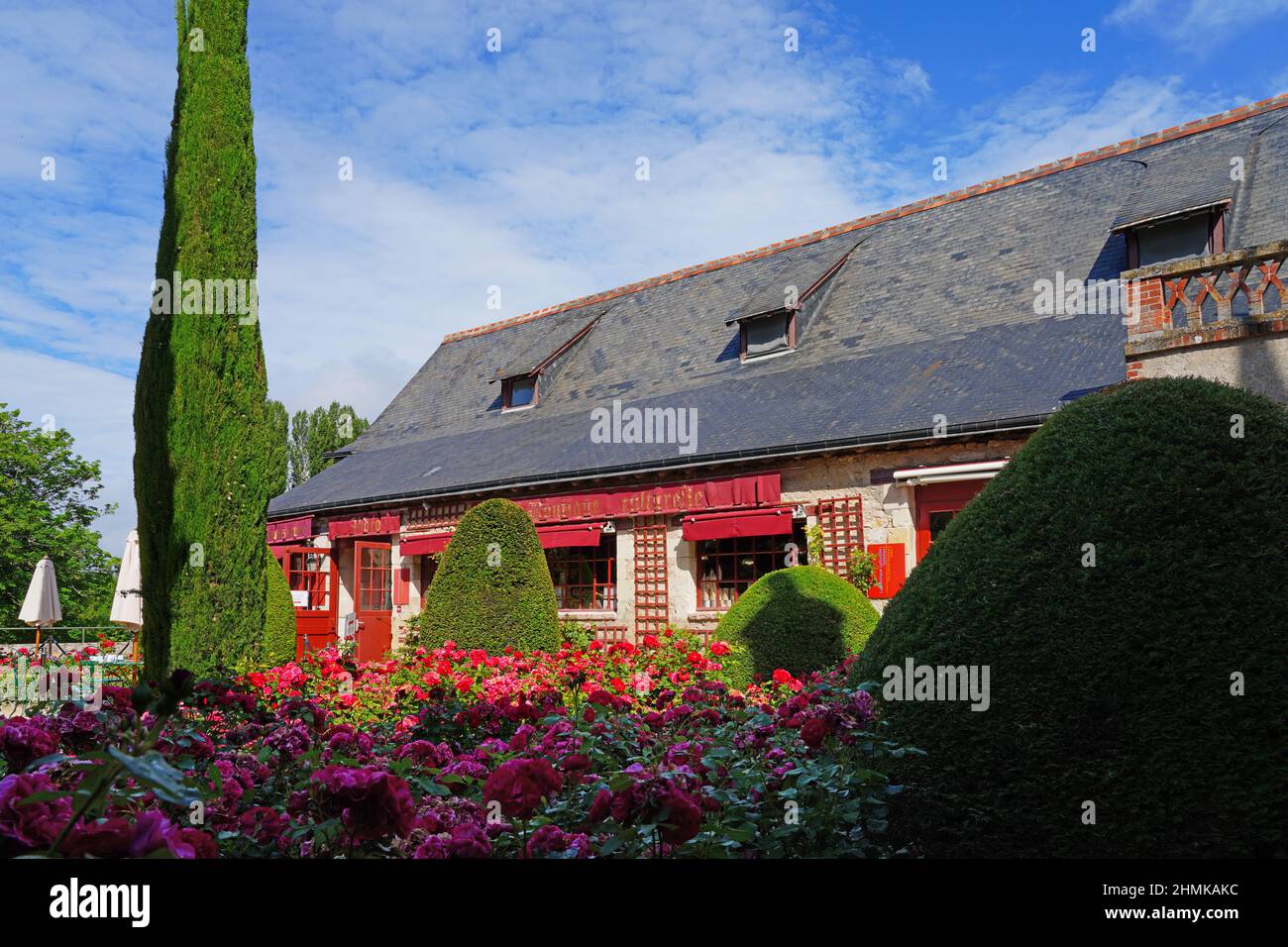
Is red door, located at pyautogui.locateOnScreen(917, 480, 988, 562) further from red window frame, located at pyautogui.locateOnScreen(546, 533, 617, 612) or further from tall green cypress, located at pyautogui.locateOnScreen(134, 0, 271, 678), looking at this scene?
tall green cypress, located at pyautogui.locateOnScreen(134, 0, 271, 678)

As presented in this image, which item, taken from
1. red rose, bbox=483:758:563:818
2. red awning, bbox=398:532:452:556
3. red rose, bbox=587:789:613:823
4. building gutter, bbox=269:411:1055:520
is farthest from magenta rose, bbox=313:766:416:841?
red awning, bbox=398:532:452:556

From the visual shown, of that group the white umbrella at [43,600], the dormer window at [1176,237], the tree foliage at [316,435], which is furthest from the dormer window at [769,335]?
the tree foliage at [316,435]

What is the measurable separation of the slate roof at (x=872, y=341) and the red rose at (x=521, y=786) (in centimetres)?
953

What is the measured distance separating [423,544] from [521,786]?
50.2ft

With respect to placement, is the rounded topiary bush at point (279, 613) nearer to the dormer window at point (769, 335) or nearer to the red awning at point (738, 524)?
the red awning at point (738, 524)

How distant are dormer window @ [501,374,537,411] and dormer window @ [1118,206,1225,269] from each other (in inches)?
440

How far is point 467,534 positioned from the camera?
9961mm

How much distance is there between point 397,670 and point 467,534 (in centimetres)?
264

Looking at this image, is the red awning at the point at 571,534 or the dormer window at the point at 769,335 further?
the dormer window at the point at 769,335

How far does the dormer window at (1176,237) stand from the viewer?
1180cm

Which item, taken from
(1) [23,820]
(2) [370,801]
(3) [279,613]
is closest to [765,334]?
(3) [279,613]

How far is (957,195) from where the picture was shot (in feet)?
53.5

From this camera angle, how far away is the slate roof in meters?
11.9

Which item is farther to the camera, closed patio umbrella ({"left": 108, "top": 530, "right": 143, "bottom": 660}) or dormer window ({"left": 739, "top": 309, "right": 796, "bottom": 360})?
dormer window ({"left": 739, "top": 309, "right": 796, "bottom": 360})
